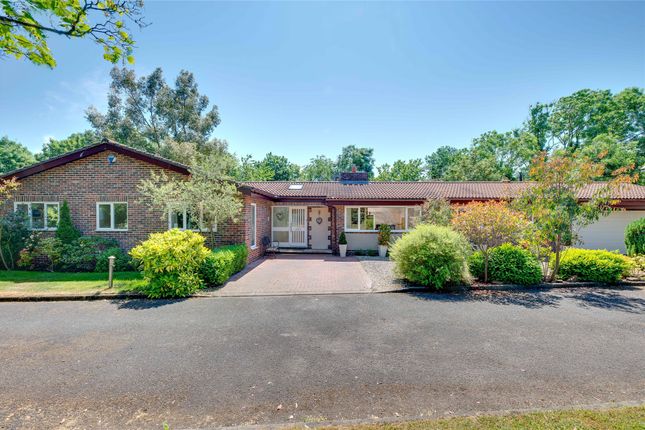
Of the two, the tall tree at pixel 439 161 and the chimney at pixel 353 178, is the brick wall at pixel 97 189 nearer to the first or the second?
the chimney at pixel 353 178

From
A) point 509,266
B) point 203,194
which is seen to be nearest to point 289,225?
point 203,194

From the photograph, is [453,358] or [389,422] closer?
[389,422]

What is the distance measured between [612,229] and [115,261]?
24581 millimetres

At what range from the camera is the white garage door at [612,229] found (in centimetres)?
1583

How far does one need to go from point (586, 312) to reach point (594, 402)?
4.39 m

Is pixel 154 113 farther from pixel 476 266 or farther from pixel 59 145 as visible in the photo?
pixel 476 266

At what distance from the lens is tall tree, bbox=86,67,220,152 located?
1113 inches

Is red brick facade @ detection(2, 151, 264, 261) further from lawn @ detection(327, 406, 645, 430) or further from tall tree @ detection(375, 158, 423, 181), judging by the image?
tall tree @ detection(375, 158, 423, 181)

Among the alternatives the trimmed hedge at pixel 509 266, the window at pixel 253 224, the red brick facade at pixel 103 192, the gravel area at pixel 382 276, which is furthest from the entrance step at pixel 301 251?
the trimmed hedge at pixel 509 266

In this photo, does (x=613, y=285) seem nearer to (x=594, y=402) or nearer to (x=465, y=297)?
(x=465, y=297)

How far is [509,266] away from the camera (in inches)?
356

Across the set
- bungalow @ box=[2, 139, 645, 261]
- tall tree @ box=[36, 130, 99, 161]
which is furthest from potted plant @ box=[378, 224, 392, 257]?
tall tree @ box=[36, 130, 99, 161]

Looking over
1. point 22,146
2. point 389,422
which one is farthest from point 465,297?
point 22,146

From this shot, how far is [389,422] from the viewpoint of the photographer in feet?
9.94
